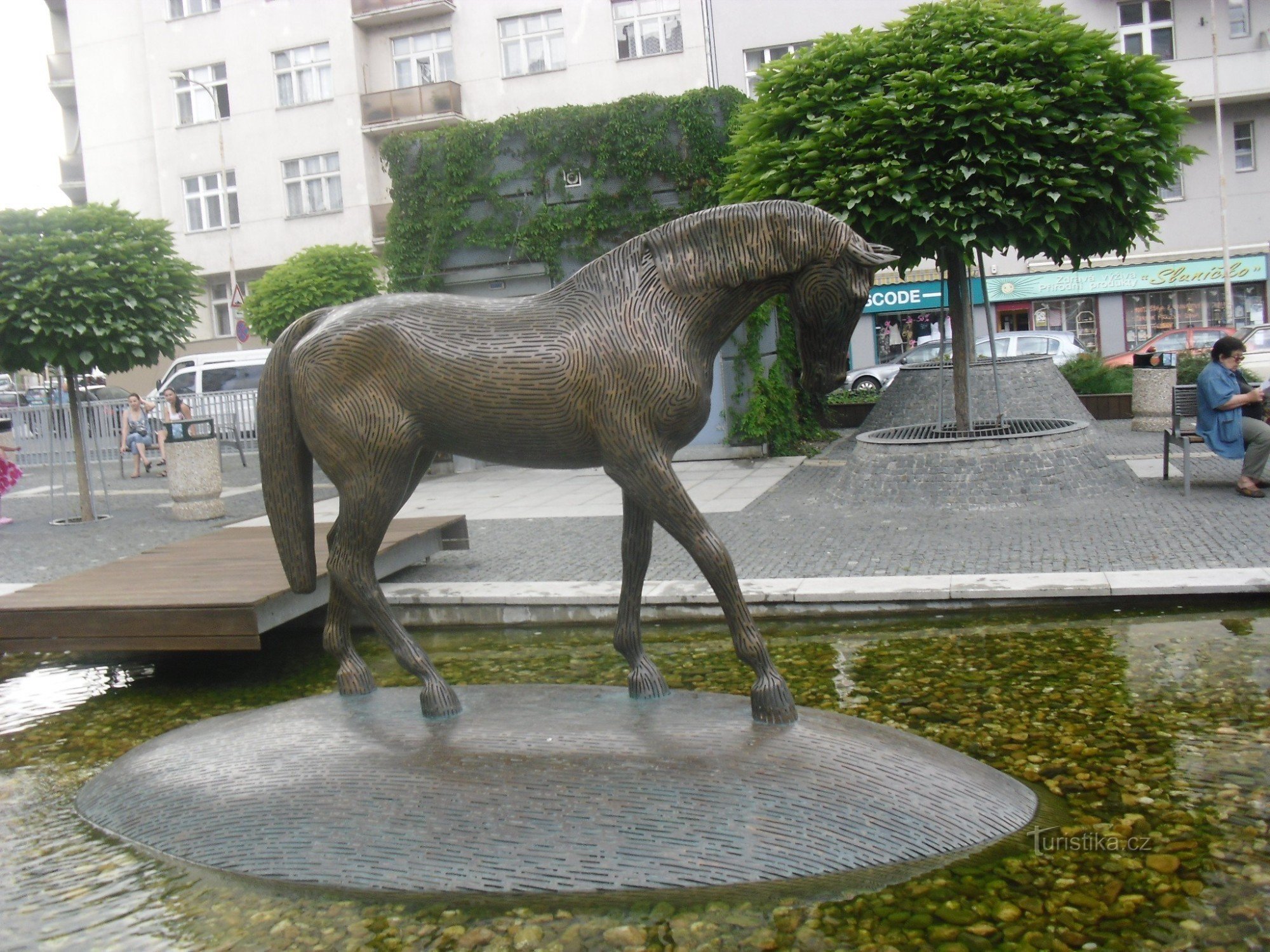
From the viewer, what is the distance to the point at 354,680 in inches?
164

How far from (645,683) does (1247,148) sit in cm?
3201

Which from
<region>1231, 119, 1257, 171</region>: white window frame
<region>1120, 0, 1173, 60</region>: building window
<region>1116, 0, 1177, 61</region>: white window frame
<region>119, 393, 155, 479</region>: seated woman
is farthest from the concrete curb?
<region>1231, 119, 1257, 171</region>: white window frame

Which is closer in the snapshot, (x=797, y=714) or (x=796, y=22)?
(x=797, y=714)

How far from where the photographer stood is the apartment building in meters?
28.9

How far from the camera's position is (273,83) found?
1267 inches

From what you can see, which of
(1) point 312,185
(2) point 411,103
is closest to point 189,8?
(1) point 312,185

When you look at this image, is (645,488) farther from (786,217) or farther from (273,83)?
(273,83)

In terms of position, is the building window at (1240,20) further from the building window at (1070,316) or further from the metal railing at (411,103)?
the metal railing at (411,103)

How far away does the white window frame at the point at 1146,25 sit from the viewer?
94.6 feet

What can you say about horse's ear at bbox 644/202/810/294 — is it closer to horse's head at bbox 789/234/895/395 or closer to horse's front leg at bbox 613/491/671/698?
horse's head at bbox 789/234/895/395

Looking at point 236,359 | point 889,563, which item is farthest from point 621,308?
point 236,359

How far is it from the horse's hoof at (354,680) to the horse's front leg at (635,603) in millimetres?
1017

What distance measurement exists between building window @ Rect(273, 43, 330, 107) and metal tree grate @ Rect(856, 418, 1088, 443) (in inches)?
1013

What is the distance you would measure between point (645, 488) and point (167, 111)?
3557cm
